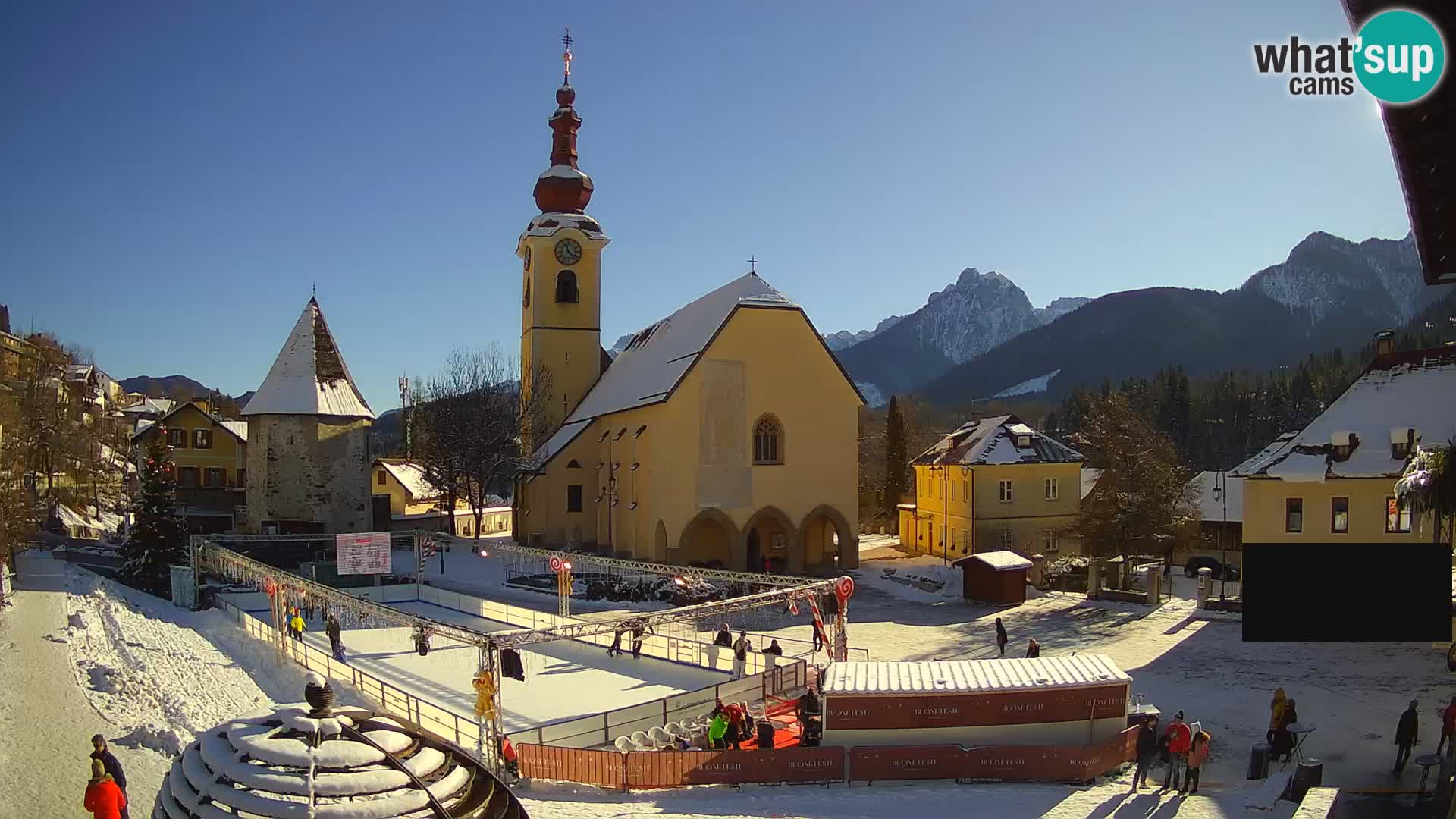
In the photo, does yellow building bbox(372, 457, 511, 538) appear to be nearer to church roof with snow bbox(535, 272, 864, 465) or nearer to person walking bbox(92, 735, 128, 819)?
church roof with snow bbox(535, 272, 864, 465)

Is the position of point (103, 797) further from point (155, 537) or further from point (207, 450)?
point (207, 450)

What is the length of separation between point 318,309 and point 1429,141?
1890 inches

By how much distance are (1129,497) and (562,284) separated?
102 ft

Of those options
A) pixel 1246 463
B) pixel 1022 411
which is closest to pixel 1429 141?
pixel 1246 463

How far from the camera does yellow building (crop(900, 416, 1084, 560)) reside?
44062mm

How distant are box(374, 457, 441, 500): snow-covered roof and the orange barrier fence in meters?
55.0

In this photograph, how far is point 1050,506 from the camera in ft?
148

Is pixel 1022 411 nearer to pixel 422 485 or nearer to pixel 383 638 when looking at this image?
pixel 422 485

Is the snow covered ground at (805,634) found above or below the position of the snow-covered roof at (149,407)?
below

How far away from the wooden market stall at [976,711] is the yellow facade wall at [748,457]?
21927mm

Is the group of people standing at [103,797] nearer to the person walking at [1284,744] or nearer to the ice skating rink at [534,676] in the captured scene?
the ice skating rink at [534,676]

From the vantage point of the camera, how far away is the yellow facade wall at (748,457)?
38.0 metres

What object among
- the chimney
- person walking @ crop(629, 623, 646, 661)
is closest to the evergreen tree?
the chimney

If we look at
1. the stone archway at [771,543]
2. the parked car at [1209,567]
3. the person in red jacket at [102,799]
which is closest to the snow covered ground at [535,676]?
the person in red jacket at [102,799]
